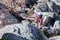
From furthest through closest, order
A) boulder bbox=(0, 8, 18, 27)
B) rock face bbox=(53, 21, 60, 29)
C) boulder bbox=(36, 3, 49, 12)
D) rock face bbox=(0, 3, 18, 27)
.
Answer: boulder bbox=(36, 3, 49, 12), rock face bbox=(53, 21, 60, 29), rock face bbox=(0, 3, 18, 27), boulder bbox=(0, 8, 18, 27)

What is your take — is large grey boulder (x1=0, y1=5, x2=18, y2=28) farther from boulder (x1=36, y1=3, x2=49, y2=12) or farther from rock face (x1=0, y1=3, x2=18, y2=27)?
boulder (x1=36, y1=3, x2=49, y2=12)

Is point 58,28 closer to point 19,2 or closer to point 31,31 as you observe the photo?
point 19,2

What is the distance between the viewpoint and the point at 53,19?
1430 cm

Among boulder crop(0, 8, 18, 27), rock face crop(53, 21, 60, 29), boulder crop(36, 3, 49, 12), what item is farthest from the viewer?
boulder crop(36, 3, 49, 12)

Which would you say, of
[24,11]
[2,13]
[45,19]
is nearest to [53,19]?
[45,19]

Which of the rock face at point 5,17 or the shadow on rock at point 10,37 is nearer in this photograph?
the shadow on rock at point 10,37

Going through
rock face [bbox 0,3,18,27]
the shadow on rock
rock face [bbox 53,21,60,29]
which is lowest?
rock face [bbox 53,21,60,29]

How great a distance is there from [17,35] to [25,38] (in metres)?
0.22

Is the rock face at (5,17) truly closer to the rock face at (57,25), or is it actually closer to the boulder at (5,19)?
the boulder at (5,19)

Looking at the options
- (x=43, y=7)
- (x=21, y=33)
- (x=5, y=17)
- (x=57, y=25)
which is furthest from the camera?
(x=43, y=7)

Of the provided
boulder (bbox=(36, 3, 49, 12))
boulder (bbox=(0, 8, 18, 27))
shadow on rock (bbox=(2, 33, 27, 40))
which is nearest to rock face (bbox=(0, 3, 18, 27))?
boulder (bbox=(0, 8, 18, 27))

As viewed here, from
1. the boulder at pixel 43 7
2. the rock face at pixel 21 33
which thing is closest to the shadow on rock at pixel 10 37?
the rock face at pixel 21 33

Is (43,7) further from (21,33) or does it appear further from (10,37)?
(10,37)

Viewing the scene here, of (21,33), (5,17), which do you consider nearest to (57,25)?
(5,17)
